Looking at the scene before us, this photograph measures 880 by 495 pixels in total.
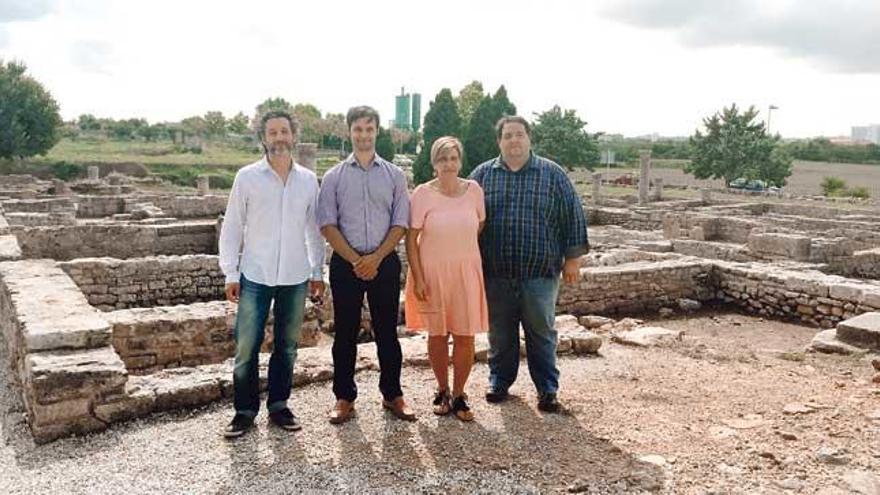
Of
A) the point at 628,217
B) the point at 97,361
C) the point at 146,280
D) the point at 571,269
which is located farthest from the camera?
the point at 628,217

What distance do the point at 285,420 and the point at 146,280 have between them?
7.03 meters

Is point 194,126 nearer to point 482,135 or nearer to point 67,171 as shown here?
point 67,171

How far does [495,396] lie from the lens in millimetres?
5293

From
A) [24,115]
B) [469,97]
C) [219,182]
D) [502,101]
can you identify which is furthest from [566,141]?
[24,115]

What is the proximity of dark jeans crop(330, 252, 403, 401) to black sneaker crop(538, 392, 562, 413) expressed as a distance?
3.22ft

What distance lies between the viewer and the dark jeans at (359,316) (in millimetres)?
4668

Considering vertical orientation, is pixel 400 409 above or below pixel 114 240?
below

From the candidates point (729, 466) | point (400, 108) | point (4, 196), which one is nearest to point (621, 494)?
point (729, 466)

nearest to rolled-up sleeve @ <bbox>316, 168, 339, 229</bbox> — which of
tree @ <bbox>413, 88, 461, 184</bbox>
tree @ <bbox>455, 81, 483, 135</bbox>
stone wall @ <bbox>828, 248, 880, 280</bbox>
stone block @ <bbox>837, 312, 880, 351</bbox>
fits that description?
stone block @ <bbox>837, 312, 880, 351</bbox>

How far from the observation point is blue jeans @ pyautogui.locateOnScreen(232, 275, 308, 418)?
462 centimetres

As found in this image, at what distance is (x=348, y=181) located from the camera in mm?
4613

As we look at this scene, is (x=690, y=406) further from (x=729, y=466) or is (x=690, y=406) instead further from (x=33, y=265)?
(x=33, y=265)

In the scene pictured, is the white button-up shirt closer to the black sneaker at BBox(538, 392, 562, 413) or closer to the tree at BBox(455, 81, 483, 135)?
the black sneaker at BBox(538, 392, 562, 413)

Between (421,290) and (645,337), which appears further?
(645,337)
